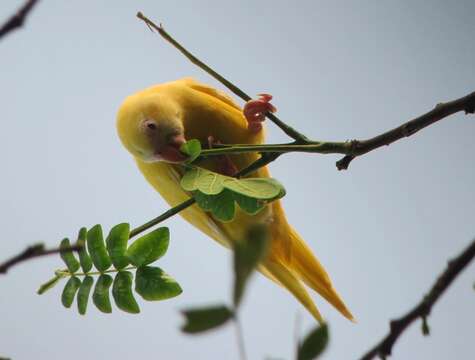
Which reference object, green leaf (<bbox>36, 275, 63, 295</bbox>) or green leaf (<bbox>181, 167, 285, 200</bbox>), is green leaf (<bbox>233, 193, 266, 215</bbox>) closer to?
green leaf (<bbox>181, 167, 285, 200</bbox>)

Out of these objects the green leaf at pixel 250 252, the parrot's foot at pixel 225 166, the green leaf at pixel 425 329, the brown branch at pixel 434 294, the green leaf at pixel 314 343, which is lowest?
the green leaf at pixel 425 329

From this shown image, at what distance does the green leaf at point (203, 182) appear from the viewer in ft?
2.92

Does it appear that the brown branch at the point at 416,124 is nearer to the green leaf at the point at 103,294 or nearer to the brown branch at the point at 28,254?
the green leaf at the point at 103,294

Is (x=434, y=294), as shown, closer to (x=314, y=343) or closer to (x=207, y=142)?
(x=314, y=343)

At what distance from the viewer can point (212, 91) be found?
1.56 meters

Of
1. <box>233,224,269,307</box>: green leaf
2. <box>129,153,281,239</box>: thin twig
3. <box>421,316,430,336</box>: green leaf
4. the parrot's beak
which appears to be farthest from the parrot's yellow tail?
<box>233,224,269,307</box>: green leaf

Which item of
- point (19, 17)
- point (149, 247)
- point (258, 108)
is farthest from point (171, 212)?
point (19, 17)

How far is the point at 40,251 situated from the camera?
0.26 meters

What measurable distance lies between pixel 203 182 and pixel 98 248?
0.22 m

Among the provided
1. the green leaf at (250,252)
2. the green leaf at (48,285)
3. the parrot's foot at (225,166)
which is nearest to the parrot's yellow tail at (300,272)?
the parrot's foot at (225,166)

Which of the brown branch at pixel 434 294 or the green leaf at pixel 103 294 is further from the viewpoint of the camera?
the green leaf at pixel 103 294

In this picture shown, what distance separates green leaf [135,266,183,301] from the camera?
89 centimetres

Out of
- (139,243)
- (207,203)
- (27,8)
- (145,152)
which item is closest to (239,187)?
(207,203)

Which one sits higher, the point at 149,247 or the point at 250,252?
the point at 149,247
